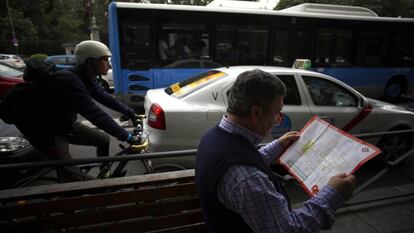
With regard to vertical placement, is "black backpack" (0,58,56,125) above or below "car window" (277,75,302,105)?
above

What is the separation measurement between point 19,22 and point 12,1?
4945 millimetres

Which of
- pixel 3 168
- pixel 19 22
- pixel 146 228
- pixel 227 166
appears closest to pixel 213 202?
pixel 227 166

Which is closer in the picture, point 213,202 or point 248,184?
point 248,184

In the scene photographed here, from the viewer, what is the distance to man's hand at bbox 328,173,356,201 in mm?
1292

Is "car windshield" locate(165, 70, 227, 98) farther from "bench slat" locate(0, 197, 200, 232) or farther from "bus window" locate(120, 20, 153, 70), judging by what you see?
"bus window" locate(120, 20, 153, 70)

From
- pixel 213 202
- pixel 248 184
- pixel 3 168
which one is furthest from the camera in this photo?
pixel 3 168

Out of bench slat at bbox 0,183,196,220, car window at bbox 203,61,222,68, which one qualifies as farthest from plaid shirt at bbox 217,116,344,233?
car window at bbox 203,61,222,68

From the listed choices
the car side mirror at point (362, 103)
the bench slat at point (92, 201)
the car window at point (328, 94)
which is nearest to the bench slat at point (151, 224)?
the bench slat at point (92, 201)

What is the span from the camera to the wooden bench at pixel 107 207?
1.77m

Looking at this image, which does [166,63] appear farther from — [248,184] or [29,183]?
[248,184]

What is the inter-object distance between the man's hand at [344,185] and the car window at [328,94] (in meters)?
3.09

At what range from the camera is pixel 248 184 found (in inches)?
45.1

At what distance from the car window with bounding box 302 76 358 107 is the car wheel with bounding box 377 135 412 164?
91cm

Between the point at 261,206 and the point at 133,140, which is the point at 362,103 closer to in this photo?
the point at 133,140
